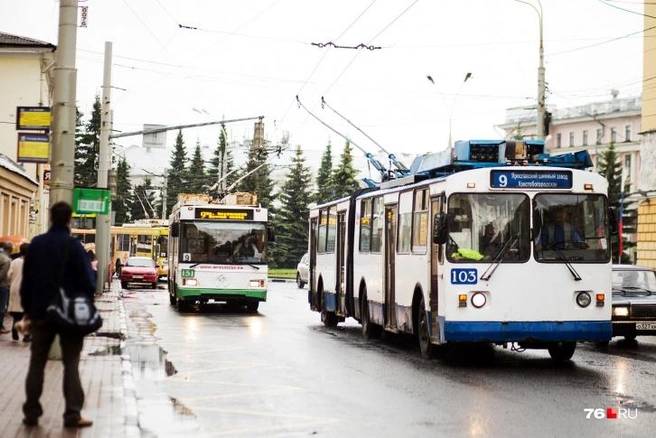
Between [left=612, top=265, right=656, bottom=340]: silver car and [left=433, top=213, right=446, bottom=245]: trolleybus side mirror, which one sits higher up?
[left=433, top=213, right=446, bottom=245]: trolleybus side mirror

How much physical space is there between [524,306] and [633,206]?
85096mm

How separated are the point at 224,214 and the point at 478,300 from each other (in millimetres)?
16634

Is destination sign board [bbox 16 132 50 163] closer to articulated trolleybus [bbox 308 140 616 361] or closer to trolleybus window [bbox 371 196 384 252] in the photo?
articulated trolleybus [bbox 308 140 616 361]

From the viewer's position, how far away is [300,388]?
535 inches

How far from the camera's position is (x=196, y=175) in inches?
4801

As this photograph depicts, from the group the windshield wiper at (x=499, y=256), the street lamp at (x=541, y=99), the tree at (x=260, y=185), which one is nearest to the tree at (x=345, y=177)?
the tree at (x=260, y=185)

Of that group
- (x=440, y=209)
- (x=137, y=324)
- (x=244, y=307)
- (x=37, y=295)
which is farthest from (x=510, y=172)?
(x=244, y=307)

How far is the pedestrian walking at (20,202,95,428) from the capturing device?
9625mm

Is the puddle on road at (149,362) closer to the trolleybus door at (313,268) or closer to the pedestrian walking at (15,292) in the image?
the pedestrian walking at (15,292)

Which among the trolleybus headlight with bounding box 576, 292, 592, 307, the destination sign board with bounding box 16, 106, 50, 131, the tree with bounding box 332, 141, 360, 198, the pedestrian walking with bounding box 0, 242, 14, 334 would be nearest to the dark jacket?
the destination sign board with bounding box 16, 106, 50, 131

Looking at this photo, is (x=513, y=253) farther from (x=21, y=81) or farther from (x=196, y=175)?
(x=196, y=175)

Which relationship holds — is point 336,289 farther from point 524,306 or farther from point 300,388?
point 300,388

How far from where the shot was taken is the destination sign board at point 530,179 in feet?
54.8

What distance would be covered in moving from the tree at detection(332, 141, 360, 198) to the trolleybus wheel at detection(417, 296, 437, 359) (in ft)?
258
